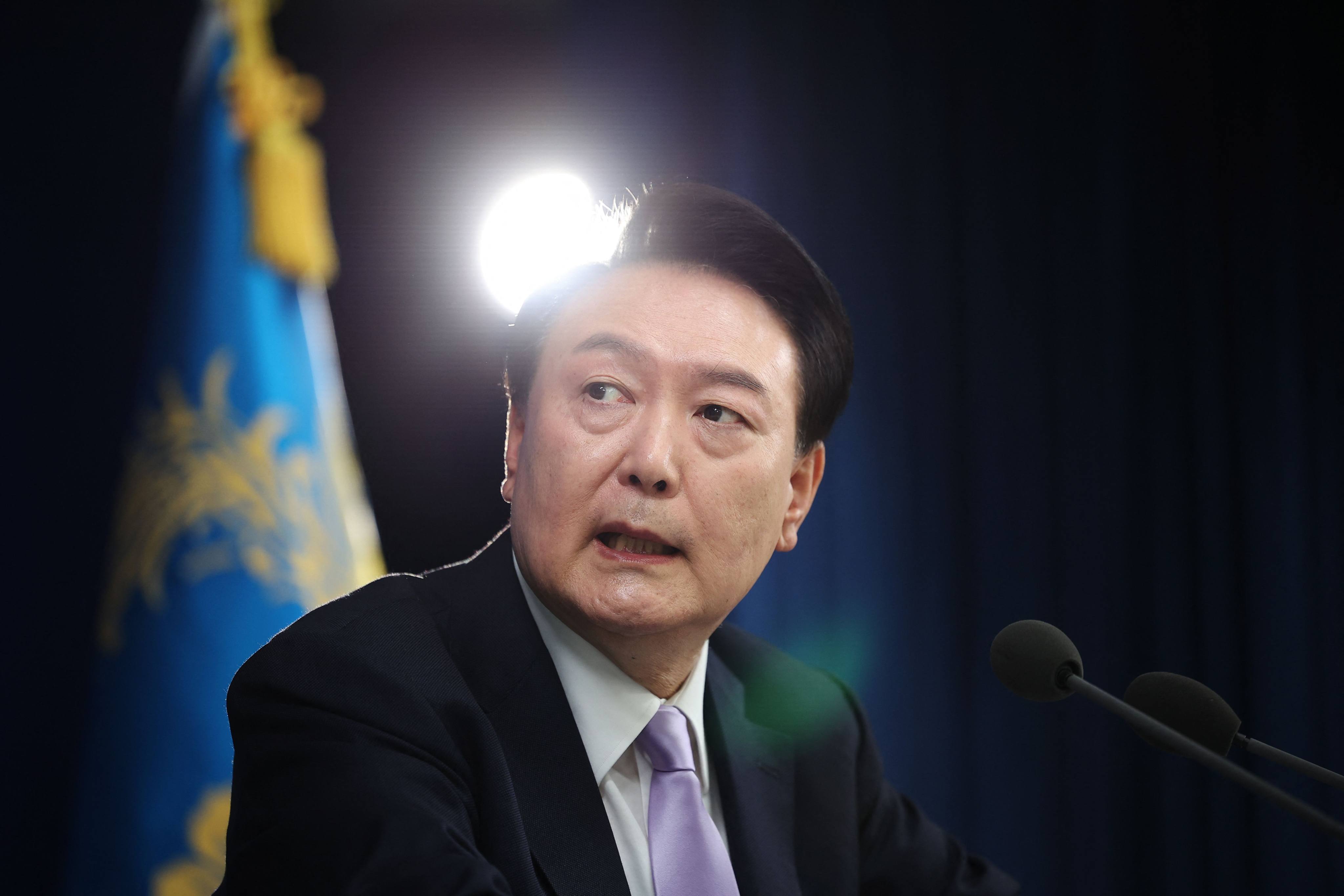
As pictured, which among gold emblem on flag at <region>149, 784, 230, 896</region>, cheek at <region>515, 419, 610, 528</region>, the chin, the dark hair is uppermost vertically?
the dark hair

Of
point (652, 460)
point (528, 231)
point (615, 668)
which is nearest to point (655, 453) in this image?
point (652, 460)

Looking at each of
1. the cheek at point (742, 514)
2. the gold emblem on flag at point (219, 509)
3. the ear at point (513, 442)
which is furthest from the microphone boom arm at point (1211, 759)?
the gold emblem on flag at point (219, 509)

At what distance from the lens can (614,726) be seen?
132 centimetres

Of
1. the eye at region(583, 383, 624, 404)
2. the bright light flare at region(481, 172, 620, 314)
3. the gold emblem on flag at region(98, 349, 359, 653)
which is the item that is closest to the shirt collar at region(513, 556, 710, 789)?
the eye at region(583, 383, 624, 404)

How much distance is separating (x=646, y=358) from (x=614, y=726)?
498mm

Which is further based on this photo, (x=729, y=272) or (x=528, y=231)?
Answer: (x=528, y=231)

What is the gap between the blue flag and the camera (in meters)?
1.92

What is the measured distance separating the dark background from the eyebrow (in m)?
1.41

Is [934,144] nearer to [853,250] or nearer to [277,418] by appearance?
[853,250]

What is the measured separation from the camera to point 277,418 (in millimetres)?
2209

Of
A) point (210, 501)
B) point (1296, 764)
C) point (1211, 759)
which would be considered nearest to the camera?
point (1211, 759)

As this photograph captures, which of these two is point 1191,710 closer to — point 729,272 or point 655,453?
point 655,453

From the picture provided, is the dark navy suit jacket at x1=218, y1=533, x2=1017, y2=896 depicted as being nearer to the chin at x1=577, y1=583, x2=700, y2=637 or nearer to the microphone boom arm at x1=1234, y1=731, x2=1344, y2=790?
the chin at x1=577, y1=583, x2=700, y2=637

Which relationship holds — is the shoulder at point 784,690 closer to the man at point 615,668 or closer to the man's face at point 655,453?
the man at point 615,668
